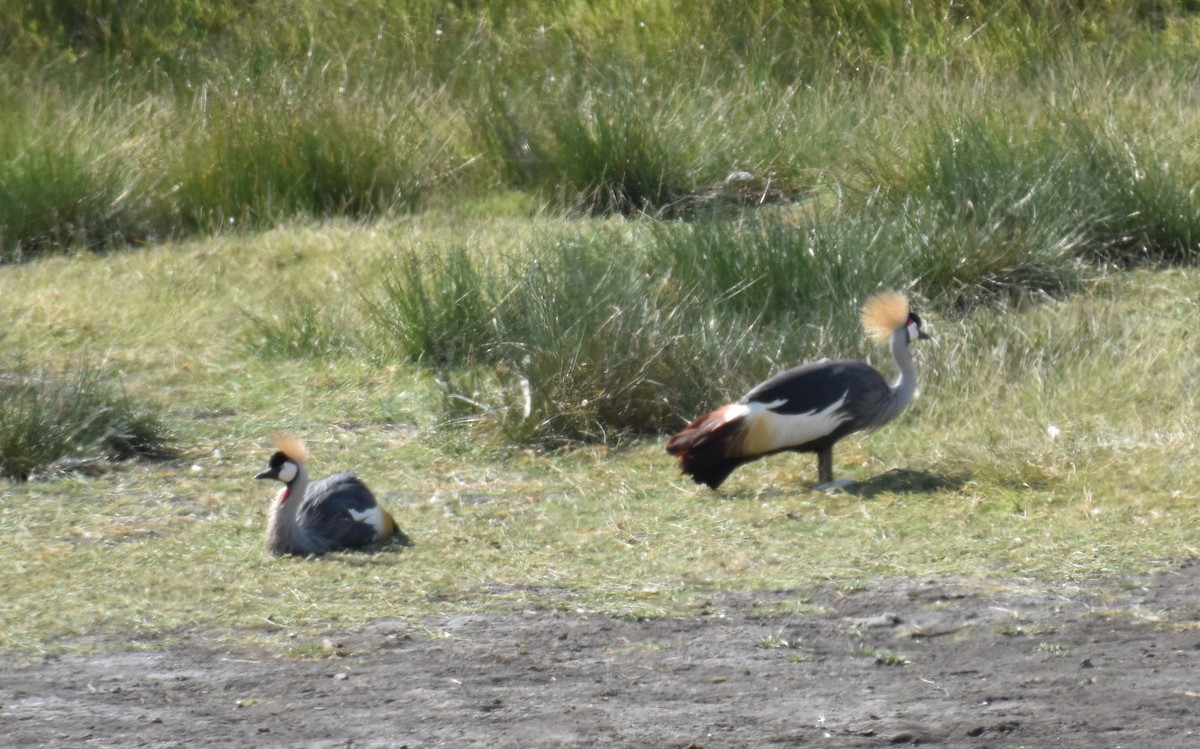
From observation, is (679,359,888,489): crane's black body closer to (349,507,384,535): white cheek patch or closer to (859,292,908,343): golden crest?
(859,292,908,343): golden crest

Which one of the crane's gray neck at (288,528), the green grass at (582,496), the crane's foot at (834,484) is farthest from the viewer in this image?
the crane's foot at (834,484)

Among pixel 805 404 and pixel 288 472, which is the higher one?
pixel 288 472

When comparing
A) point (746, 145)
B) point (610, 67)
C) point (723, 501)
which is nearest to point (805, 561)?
point (723, 501)

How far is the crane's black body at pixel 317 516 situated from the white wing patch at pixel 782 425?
1387mm

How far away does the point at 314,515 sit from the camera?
616 cm

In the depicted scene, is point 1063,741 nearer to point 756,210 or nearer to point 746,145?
point 756,210

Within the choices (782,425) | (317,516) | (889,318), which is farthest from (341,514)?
(889,318)

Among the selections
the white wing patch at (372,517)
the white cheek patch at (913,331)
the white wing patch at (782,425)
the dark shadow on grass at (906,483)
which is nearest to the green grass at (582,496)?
the dark shadow on grass at (906,483)

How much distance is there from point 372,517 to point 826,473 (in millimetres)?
1819

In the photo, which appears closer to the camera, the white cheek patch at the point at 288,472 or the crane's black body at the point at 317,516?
the crane's black body at the point at 317,516

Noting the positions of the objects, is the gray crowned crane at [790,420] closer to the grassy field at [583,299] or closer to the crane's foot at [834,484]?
the crane's foot at [834,484]

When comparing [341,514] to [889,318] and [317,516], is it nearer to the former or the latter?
[317,516]

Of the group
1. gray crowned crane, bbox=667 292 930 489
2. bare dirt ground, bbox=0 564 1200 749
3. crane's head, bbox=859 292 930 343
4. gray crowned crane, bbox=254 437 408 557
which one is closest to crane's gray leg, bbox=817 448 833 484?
gray crowned crane, bbox=667 292 930 489

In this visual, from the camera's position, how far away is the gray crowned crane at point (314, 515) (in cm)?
605
